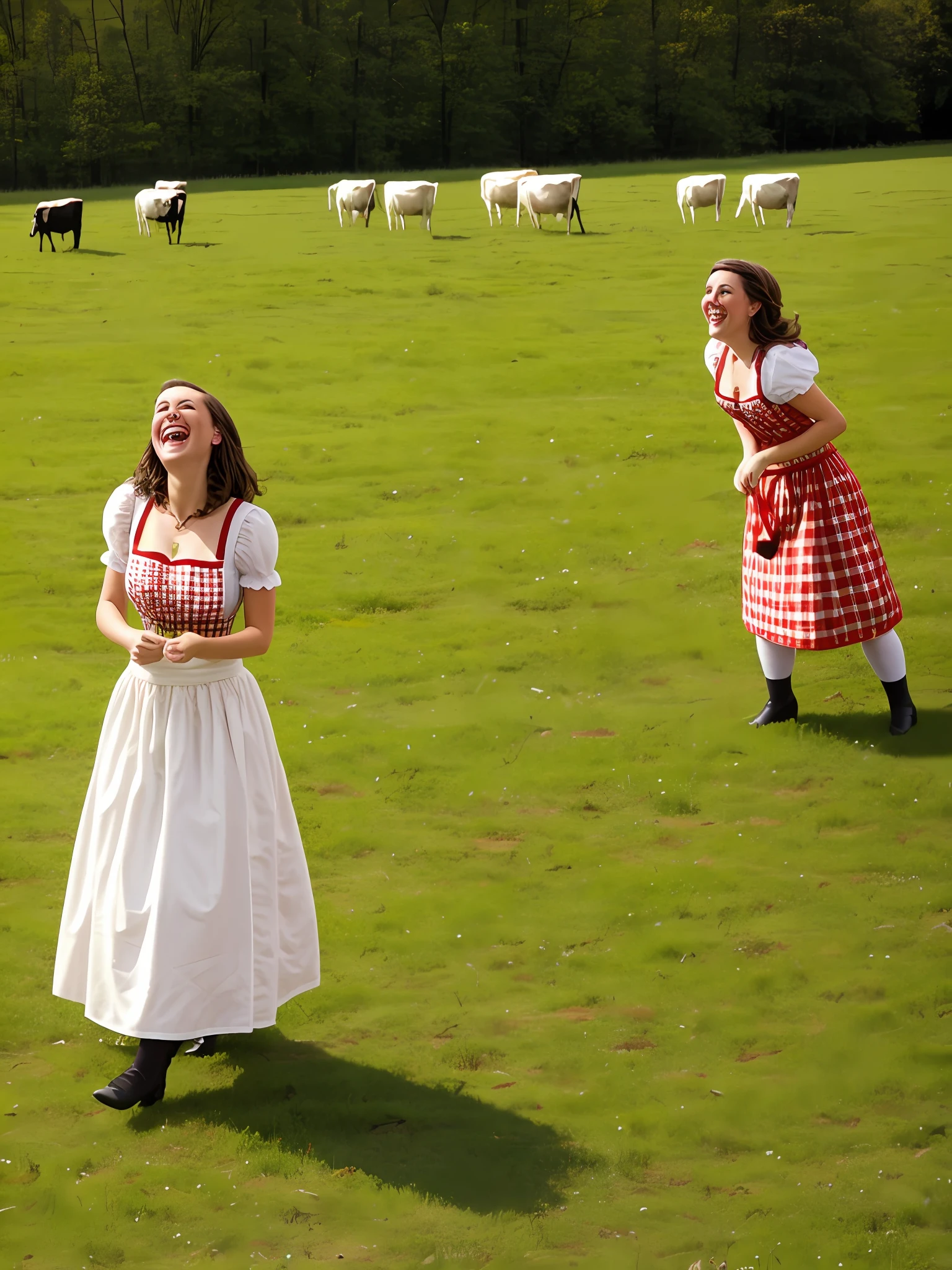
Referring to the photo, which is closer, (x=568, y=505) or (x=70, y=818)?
(x=70, y=818)

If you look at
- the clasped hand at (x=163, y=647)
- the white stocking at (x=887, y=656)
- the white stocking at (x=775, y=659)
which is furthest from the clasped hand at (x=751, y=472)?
the clasped hand at (x=163, y=647)

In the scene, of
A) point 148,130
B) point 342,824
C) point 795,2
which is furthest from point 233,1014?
point 795,2

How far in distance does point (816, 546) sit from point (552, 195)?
25693 millimetres

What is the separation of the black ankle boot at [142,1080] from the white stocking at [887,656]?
521 centimetres

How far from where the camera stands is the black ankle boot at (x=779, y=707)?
955cm

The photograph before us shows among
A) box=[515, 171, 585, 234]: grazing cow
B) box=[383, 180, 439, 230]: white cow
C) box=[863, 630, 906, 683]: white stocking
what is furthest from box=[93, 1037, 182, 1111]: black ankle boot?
box=[383, 180, 439, 230]: white cow

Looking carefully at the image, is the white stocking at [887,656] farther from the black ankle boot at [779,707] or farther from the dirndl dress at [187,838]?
the dirndl dress at [187,838]

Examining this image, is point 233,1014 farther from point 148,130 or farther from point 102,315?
point 148,130

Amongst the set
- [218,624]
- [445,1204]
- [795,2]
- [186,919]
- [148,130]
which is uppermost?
[795,2]

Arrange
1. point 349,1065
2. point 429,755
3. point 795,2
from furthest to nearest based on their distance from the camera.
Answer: point 795,2
point 429,755
point 349,1065

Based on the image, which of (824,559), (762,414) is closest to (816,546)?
(824,559)

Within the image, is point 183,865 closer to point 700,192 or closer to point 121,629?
point 121,629

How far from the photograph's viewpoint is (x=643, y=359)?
20.8 metres

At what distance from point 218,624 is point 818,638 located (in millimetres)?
4367
